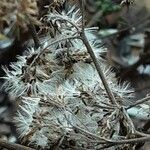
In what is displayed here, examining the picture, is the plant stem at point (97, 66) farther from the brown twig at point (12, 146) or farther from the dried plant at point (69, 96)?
the brown twig at point (12, 146)

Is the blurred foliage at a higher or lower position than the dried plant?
higher

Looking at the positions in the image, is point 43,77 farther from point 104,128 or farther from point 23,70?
point 104,128

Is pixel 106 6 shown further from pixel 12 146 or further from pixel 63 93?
pixel 63 93

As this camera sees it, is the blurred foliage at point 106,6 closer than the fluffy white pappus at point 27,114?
No

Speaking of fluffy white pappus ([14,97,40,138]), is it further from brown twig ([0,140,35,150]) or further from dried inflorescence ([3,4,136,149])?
brown twig ([0,140,35,150])

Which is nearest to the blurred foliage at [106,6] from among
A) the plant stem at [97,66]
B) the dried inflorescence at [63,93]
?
the dried inflorescence at [63,93]

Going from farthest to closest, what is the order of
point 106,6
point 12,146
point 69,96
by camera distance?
point 106,6, point 12,146, point 69,96

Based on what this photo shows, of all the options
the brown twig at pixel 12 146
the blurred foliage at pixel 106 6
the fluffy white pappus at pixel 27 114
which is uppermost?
the blurred foliage at pixel 106 6

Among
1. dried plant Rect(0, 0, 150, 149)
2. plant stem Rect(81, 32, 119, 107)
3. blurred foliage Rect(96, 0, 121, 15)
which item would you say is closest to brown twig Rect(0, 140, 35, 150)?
dried plant Rect(0, 0, 150, 149)

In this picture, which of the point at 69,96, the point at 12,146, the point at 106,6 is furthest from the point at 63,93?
the point at 106,6
